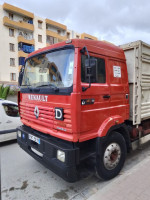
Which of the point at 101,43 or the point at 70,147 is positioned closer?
the point at 70,147

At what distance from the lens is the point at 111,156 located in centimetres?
292

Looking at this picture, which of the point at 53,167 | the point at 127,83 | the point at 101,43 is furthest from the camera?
the point at 127,83

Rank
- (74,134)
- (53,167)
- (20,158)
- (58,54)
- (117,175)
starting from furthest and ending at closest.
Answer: (20,158), (117,175), (58,54), (53,167), (74,134)

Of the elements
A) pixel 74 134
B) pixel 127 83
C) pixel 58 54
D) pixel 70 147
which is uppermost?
pixel 58 54

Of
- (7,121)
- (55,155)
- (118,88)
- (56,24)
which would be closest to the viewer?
(55,155)

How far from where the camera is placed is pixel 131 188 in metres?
2.56

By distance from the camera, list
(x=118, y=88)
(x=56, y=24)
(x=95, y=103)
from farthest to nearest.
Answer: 1. (x=56, y=24)
2. (x=118, y=88)
3. (x=95, y=103)

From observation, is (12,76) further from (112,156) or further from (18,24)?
(112,156)

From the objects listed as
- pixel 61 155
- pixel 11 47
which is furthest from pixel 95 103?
pixel 11 47

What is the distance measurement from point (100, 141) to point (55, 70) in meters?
1.44

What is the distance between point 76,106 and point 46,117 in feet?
2.47

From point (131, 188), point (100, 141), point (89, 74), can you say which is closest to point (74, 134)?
point (100, 141)

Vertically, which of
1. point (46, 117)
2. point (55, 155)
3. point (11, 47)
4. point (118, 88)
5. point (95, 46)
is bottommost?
point (55, 155)

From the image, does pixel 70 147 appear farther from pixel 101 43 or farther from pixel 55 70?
pixel 101 43
